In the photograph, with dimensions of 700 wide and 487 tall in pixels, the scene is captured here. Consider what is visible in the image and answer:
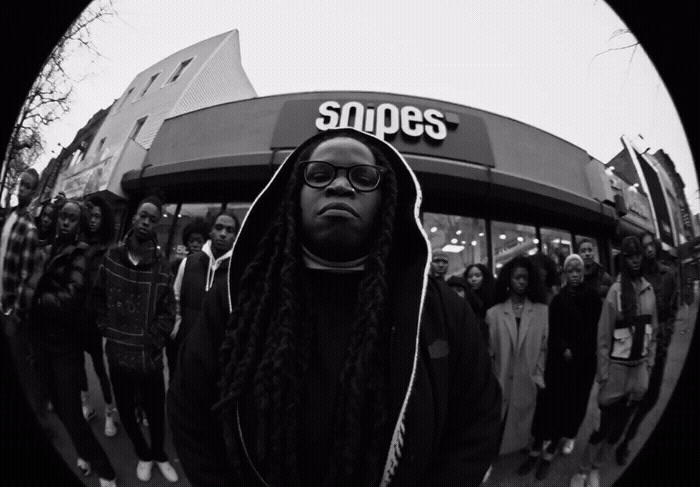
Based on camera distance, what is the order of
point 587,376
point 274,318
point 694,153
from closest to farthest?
1. point 274,318
2. point 587,376
3. point 694,153

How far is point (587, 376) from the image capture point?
3.33 feet

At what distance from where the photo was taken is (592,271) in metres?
1.00

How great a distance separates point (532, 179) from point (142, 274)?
97cm

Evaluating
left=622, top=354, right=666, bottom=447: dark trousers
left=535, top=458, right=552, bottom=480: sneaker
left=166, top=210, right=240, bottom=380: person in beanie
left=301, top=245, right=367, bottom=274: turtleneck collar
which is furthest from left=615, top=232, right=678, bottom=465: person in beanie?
left=166, top=210, right=240, bottom=380: person in beanie

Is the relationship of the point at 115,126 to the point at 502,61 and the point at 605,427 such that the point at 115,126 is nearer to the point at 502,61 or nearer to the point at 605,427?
the point at 502,61

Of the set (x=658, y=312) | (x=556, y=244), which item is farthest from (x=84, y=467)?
(x=658, y=312)

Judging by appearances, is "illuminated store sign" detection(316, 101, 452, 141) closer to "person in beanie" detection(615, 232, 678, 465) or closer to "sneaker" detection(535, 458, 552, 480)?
"person in beanie" detection(615, 232, 678, 465)

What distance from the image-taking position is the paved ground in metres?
1.02

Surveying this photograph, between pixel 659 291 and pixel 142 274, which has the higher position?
pixel 659 291

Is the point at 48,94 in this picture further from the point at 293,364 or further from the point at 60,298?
the point at 293,364

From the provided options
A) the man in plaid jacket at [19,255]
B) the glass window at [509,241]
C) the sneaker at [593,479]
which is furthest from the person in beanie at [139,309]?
the sneaker at [593,479]

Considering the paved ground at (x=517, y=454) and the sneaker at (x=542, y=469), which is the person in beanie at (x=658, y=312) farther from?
the sneaker at (x=542, y=469)

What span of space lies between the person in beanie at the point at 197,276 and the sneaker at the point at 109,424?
24cm

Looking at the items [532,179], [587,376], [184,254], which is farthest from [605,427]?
[184,254]
